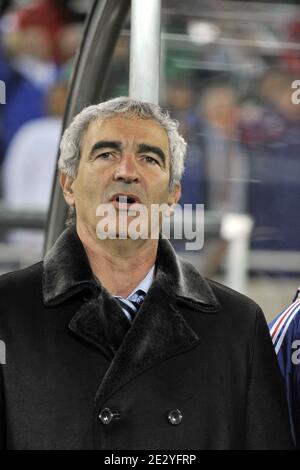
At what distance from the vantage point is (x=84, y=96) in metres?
2.67

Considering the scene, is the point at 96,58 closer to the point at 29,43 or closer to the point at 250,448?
the point at 250,448

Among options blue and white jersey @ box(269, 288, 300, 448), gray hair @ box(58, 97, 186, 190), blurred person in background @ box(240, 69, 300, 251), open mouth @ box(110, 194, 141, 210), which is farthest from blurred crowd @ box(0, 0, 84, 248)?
open mouth @ box(110, 194, 141, 210)

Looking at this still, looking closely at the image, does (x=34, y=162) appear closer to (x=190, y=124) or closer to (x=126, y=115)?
(x=190, y=124)

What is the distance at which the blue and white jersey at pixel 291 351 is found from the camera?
2.20m

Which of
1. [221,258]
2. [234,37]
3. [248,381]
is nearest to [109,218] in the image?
[248,381]

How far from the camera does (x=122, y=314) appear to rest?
2006 mm

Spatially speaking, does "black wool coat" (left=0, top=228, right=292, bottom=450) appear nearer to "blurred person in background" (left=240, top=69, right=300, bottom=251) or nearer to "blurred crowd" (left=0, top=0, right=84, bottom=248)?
"blurred person in background" (left=240, top=69, right=300, bottom=251)

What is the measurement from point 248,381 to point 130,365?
0.22m

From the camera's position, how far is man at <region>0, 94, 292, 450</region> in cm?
192

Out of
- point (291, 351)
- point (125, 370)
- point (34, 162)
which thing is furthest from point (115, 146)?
point (34, 162)

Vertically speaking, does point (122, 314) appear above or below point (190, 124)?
below

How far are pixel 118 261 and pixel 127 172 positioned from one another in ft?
0.53

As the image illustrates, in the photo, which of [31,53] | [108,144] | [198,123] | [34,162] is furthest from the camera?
[31,53]

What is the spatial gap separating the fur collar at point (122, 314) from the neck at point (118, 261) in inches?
0.8
